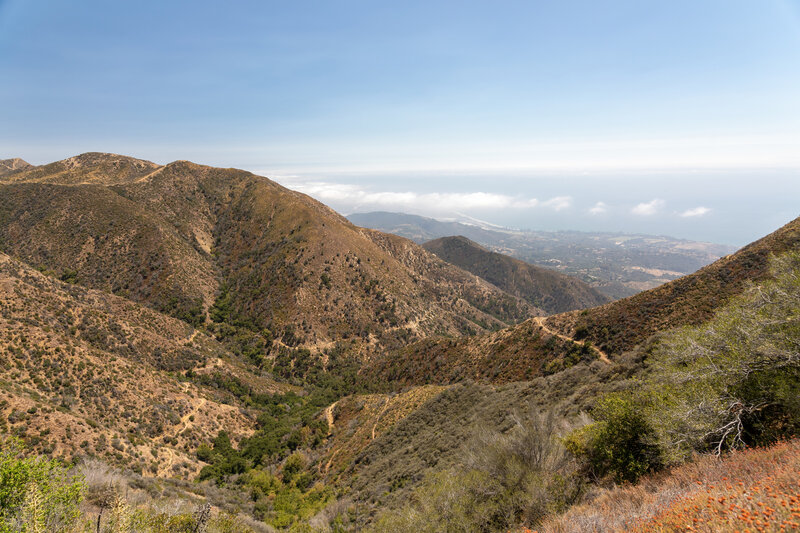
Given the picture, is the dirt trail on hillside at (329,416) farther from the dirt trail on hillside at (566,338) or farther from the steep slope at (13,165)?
the steep slope at (13,165)

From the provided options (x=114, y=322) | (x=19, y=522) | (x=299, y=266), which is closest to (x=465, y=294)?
(x=299, y=266)

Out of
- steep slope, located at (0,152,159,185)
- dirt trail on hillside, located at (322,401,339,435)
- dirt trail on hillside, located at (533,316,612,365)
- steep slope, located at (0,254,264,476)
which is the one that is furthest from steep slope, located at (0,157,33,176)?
dirt trail on hillside, located at (533,316,612,365)

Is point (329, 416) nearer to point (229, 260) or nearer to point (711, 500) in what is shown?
point (711, 500)

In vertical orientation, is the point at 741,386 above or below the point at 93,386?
above

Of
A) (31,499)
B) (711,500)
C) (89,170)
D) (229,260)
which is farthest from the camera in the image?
(89,170)

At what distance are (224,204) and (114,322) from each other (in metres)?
76.9

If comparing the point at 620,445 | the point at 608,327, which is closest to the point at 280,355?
the point at 608,327

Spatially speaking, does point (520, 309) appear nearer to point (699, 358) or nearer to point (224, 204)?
point (224, 204)

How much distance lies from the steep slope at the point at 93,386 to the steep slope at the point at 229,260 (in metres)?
23.6

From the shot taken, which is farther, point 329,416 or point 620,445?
point 329,416

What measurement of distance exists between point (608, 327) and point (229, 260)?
97240mm

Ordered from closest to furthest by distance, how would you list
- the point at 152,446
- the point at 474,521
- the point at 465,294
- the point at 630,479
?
the point at 630,479
the point at 474,521
the point at 152,446
the point at 465,294

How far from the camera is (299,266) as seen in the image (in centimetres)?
8125

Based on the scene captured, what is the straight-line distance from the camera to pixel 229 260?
94812 mm
